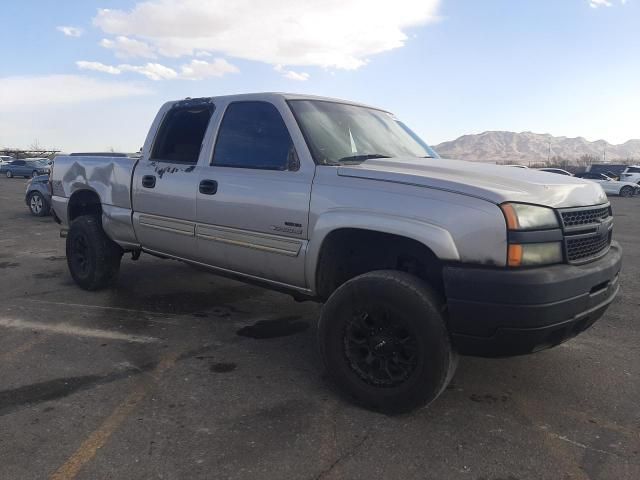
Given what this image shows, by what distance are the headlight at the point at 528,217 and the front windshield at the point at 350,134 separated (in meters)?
1.26

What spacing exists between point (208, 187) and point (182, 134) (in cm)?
87

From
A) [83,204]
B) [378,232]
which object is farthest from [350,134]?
[83,204]

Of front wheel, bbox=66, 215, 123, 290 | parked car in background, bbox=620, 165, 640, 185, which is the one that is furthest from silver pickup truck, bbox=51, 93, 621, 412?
parked car in background, bbox=620, 165, 640, 185

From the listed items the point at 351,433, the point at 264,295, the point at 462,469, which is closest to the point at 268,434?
the point at 351,433

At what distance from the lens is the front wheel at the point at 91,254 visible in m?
5.63

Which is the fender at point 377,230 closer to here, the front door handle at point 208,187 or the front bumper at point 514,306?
the front bumper at point 514,306

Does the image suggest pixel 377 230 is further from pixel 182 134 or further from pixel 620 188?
pixel 620 188

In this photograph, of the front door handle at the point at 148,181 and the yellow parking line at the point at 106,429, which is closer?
the yellow parking line at the point at 106,429

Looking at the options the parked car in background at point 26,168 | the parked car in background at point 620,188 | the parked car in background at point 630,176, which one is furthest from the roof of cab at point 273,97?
the parked car in background at point 26,168

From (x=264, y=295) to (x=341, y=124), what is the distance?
2497mm

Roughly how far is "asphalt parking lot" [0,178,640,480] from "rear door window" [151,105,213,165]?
1523 millimetres

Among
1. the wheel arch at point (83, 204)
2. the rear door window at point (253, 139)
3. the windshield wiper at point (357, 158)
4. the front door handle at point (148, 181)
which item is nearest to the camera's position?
the windshield wiper at point (357, 158)

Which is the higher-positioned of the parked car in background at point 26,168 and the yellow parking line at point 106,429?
the parked car in background at point 26,168

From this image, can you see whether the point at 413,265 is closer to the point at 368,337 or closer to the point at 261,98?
the point at 368,337
